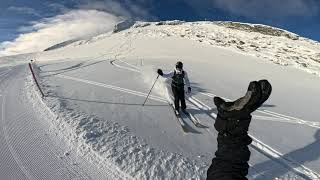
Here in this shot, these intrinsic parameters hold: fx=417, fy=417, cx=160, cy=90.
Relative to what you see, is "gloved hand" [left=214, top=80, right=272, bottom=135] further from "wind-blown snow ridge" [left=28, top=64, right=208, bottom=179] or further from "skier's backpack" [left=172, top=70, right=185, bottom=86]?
"skier's backpack" [left=172, top=70, right=185, bottom=86]

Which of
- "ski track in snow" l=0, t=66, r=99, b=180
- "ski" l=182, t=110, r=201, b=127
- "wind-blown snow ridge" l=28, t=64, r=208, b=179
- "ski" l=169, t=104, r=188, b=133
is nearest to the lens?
"ski track in snow" l=0, t=66, r=99, b=180

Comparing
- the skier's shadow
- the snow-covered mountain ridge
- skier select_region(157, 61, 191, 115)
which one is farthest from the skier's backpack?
the snow-covered mountain ridge

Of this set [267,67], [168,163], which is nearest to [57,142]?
[168,163]

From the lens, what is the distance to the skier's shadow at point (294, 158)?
10758mm

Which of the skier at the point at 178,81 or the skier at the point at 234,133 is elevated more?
the skier at the point at 234,133

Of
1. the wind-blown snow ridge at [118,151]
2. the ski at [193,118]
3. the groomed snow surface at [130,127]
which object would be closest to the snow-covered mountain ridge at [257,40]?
the groomed snow surface at [130,127]

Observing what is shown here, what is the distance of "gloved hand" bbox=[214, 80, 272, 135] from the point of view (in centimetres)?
469

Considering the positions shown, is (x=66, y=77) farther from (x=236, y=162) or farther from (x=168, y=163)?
(x=236, y=162)

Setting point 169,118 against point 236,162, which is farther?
point 169,118

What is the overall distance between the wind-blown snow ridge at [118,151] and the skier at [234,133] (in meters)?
4.60

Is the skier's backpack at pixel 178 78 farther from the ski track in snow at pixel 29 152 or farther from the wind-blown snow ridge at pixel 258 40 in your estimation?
the wind-blown snow ridge at pixel 258 40

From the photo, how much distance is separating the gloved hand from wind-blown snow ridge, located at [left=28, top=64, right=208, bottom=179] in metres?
4.70

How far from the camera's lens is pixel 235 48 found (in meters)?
43.2

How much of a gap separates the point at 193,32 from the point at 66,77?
32.4 metres
